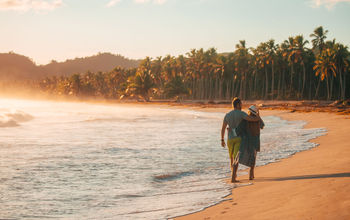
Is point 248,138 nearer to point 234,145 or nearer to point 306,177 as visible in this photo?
point 234,145

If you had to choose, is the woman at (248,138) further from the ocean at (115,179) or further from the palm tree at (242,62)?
the palm tree at (242,62)

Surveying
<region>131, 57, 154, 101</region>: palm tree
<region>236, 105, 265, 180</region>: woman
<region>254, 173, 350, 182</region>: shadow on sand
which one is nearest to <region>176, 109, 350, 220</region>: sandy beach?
<region>254, 173, 350, 182</region>: shadow on sand

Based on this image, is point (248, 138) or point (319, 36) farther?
point (319, 36)

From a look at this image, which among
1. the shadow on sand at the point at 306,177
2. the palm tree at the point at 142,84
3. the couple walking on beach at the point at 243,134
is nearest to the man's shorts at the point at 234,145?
→ the couple walking on beach at the point at 243,134

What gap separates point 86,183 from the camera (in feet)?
30.8

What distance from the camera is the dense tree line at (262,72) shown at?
2913 inches

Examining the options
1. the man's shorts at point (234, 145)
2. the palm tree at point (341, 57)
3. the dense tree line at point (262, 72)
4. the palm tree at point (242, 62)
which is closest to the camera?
the man's shorts at point (234, 145)

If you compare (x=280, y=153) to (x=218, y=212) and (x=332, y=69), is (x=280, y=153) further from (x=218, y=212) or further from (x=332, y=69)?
(x=332, y=69)

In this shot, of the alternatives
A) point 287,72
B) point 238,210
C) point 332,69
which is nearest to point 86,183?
point 238,210

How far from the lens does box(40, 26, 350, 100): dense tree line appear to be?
74000 millimetres

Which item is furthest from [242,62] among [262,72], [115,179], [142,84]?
[115,179]

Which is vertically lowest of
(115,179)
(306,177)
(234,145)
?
(115,179)

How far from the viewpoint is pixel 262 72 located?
94125 mm

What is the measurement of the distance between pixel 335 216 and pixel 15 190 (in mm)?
6777
